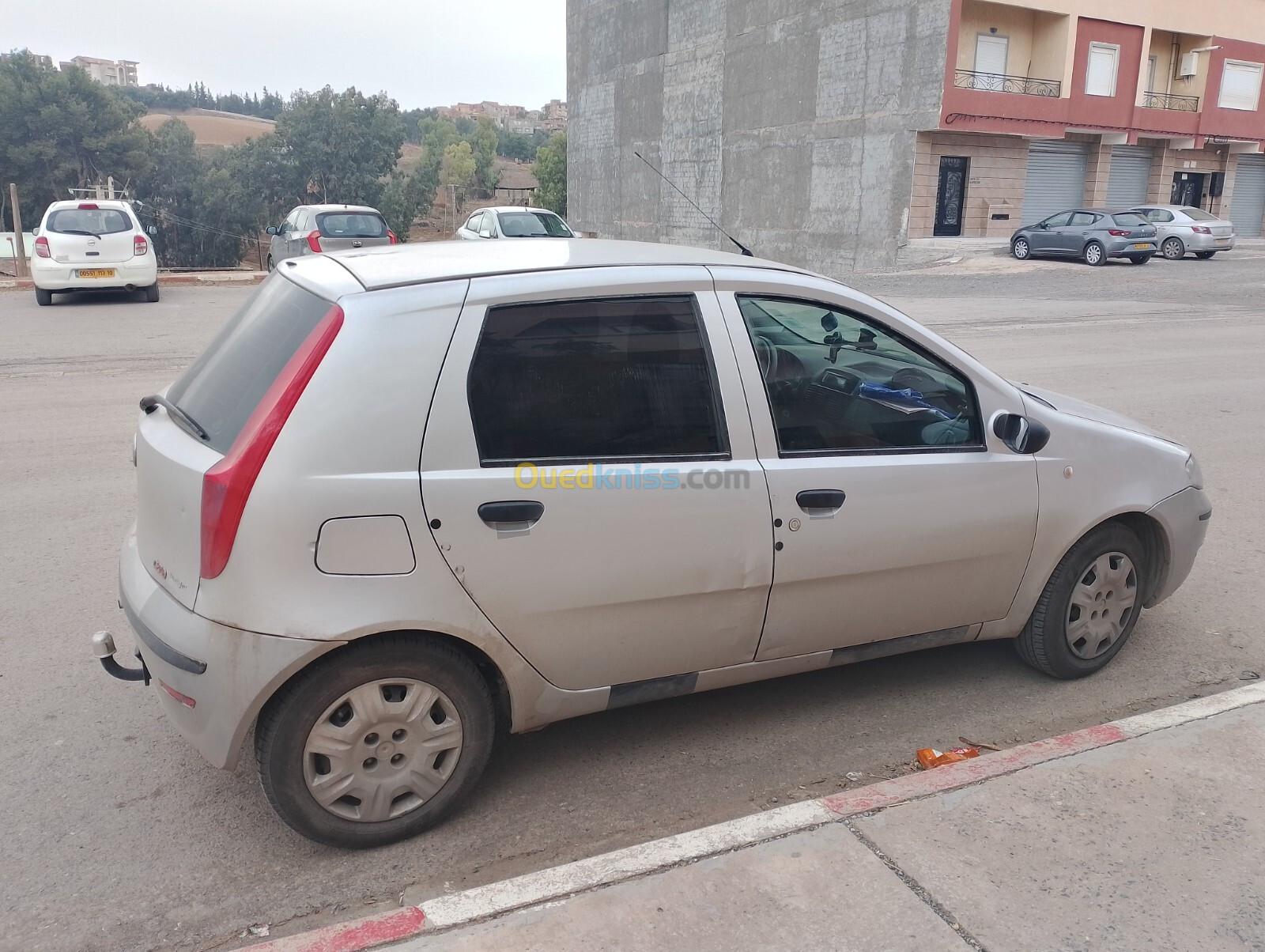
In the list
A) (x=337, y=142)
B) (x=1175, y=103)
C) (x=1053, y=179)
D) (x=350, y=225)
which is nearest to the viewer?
(x=350, y=225)

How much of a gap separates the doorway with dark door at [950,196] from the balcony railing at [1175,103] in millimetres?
9091

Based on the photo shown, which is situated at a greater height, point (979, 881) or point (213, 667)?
point (213, 667)

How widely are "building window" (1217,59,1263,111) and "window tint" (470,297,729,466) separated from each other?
4402cm

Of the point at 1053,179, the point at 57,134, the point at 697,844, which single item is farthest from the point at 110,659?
the point at 57,134

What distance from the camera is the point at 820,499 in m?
3.41

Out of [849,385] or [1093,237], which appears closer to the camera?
[849,385]

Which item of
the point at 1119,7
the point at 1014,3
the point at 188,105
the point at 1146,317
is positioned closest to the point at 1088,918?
the point at 1146,317

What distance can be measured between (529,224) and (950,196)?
20606 mm

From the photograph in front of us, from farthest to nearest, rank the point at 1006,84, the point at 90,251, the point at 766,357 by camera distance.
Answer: the point at 1006,84, the point at 90,251, the point at 766,357

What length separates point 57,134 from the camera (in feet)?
191

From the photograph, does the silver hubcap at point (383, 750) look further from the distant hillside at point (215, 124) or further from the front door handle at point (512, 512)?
the distant hillside at point (215, 124)

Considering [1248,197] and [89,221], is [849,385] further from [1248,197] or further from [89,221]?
[1248,197]

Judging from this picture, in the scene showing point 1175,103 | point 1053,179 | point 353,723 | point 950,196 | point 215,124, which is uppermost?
point 215,124

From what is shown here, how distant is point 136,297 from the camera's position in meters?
18.2
